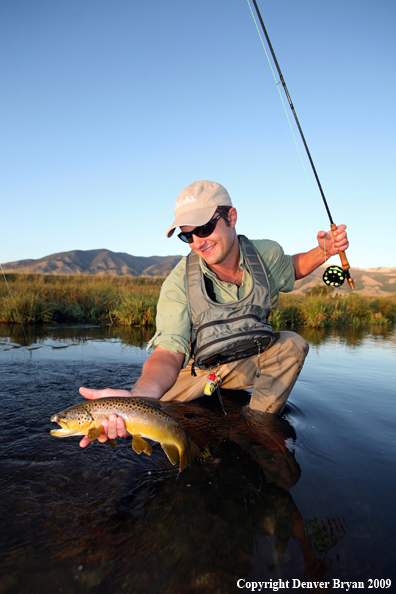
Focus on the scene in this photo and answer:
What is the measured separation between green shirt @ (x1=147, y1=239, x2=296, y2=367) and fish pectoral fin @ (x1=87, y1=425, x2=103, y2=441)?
1.12m

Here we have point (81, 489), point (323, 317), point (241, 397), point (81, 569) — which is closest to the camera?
point (81, 569)

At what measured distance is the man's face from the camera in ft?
12.0

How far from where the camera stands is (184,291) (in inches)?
150

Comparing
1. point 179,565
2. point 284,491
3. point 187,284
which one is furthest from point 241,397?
point 179,565

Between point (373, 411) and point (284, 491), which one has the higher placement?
point (284, 491)

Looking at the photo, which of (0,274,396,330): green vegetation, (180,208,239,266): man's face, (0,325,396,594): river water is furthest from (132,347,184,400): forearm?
(0,274,396,330): green vegetation

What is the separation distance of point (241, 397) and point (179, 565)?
3094 mm

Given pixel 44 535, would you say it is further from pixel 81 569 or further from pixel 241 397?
pixel 241 397

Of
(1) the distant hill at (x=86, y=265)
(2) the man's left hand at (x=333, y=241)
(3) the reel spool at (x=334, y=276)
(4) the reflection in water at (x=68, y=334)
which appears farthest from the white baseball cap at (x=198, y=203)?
(1) the distant hill at (x=86, y=265)

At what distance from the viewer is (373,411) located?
4344 mm

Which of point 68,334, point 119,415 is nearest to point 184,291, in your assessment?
point 119,415

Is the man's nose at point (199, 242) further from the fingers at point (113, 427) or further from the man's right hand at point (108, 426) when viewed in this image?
the fingers at point (113, 427)

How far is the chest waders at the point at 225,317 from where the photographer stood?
3658mm

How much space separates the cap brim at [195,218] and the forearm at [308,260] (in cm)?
144
